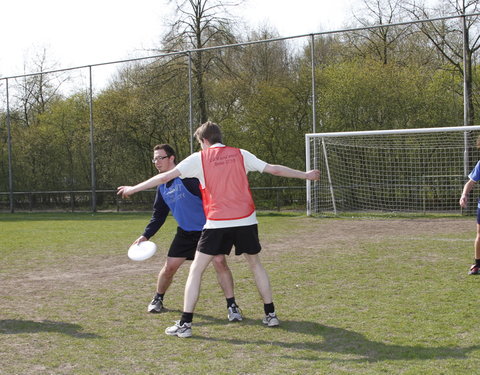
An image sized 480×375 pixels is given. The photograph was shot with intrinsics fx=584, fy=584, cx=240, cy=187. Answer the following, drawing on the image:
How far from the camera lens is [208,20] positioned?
2544cm

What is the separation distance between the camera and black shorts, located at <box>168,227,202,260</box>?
5.89 meters

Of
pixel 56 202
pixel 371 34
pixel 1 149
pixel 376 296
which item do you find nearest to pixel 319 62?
pixel 371 34

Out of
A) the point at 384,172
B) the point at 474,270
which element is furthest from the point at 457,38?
the point at 474,270

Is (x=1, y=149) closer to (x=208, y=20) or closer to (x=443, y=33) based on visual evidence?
(x=208, y=20)

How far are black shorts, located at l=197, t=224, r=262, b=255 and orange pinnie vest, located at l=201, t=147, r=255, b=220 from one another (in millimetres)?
121

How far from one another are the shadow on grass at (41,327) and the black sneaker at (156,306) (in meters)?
0.78

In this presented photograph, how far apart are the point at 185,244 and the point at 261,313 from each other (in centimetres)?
102

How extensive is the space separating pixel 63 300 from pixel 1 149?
944 inches

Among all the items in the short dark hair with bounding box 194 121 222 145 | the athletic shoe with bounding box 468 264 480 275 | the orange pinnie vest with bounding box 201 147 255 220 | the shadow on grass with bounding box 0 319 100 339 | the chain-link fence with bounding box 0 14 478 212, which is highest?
the chain-link fence with bounding box 0 14 478 212

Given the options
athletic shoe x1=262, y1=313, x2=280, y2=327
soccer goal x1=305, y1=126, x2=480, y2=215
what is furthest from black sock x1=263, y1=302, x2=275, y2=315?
soccer goal x1=305, y1=126, x2=480, y2=215

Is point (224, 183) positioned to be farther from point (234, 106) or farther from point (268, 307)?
point (234, 106)

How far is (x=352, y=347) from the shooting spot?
455 centimetres

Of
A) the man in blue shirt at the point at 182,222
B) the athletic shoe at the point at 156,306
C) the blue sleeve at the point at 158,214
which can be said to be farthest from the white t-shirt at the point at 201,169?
the athletic shoe at the point at 156,306

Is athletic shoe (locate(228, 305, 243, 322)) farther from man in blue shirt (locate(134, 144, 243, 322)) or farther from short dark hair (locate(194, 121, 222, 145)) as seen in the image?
short dark hair (locate(194, 121, 222, 145))
